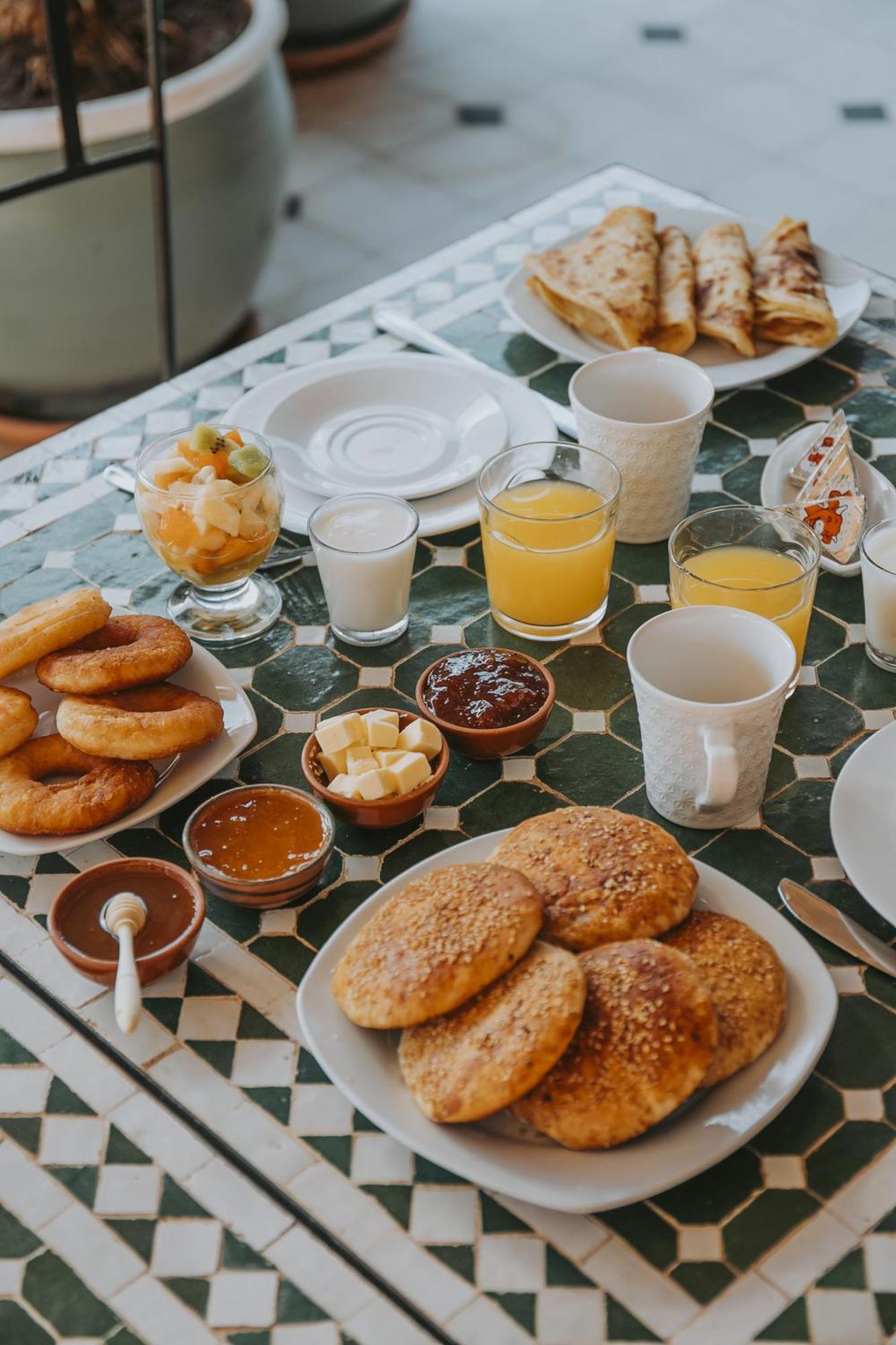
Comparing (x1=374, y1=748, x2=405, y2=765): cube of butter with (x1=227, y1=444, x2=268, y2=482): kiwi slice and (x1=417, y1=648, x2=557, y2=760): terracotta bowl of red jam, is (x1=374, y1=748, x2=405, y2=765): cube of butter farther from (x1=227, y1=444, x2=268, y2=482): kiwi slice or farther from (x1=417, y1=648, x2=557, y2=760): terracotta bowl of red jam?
(x1=227, y1=444, x2=268, y2=482): kiwi slice

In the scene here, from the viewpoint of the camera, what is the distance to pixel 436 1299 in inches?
43.2

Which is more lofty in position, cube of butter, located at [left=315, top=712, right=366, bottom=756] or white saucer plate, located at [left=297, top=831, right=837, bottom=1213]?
cube of butter, located at [left=315, top=712, right=366, bottom=756]

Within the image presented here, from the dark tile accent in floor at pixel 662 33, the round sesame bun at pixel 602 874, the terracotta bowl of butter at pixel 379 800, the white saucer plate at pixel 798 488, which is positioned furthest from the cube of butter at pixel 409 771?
the dark tile accent in floor at pixel 662 33

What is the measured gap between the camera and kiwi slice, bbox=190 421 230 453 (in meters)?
1.67

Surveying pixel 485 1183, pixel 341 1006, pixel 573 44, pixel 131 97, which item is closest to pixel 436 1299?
pixel 485 1183

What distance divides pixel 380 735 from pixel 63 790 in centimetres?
33

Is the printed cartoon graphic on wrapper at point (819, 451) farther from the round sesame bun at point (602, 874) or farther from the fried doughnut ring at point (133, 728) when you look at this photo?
the fried doughnut ring at point (133, 728)

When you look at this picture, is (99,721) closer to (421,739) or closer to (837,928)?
(421,739)

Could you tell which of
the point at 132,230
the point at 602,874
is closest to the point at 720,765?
the point at 602,874

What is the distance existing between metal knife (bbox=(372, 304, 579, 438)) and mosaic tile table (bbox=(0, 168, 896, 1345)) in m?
0.41

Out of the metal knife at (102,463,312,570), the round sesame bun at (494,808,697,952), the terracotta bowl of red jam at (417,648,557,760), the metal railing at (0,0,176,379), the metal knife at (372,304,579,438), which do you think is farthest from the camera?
the metal railing at (0,0,176,379)

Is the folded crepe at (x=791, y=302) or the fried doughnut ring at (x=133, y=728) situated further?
the folded crepe at (x=791, y=302)

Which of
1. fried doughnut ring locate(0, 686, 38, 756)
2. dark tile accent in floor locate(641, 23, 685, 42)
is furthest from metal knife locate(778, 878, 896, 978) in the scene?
dark tile accent in floor locate(641, 23, 685, 42)

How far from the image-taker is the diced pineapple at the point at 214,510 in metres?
1.61
